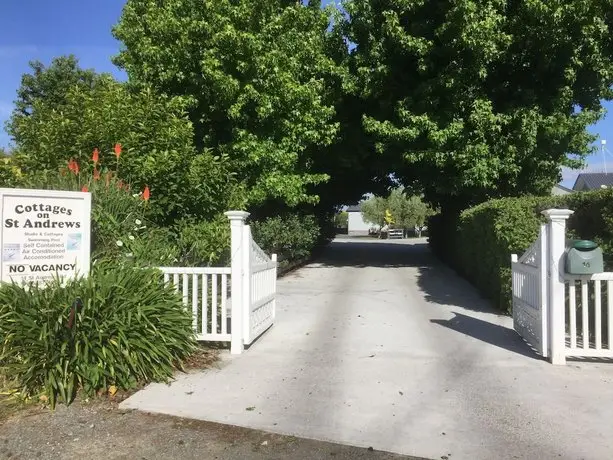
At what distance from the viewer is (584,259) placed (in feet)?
19.7

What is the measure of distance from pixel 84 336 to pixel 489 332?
5452mm

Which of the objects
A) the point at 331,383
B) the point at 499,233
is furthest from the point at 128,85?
the point at 331,383

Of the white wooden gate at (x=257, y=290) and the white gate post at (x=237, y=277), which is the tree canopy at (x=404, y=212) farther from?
the white gate post at (x=237, y=277)

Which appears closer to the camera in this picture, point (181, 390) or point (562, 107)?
point (181, 390)

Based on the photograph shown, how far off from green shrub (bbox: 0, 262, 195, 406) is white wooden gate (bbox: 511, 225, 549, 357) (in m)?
4.00

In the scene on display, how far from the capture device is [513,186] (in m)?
14.3

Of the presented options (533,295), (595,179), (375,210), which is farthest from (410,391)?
(375,210)

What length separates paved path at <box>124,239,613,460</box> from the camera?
14.4ft

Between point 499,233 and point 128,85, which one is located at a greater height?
point 128,85

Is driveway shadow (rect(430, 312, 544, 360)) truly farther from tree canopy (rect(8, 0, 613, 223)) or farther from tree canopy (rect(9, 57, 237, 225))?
tree canopy (rect(8, 0, 613, 223))

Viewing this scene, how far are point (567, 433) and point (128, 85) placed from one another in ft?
38.2

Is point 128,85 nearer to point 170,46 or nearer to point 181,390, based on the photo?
point 170,46

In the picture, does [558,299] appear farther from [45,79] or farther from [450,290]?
[45,79]

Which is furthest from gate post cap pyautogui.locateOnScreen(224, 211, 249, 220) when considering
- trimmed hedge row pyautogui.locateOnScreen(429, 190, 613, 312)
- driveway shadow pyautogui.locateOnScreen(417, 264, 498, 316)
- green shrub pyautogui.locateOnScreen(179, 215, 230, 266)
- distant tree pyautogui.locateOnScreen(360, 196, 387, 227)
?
distant tree pyautogui.locateOnScreen(360, 196, 387, 227)
